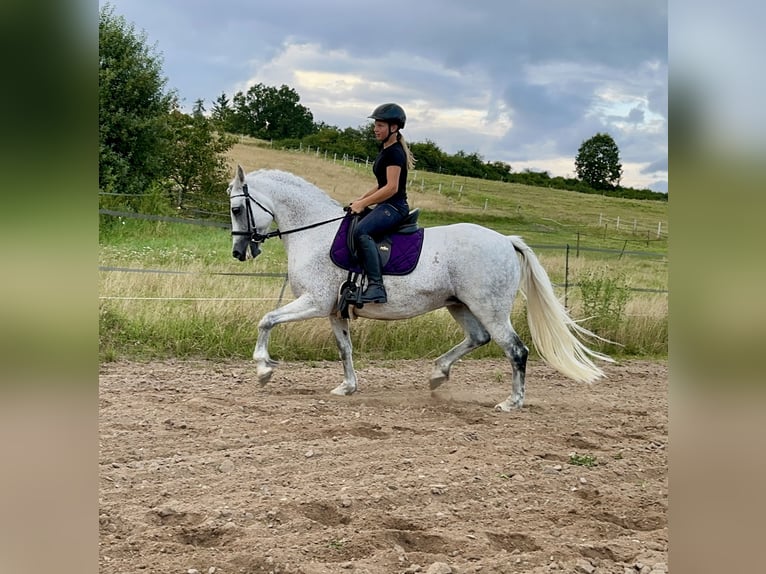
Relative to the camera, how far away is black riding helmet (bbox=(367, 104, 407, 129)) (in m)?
5.27

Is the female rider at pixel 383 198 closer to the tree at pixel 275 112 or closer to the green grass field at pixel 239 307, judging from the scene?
the green grass field at pixel 239 307

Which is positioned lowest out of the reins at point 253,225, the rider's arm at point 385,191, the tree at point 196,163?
the reins at point 253,225

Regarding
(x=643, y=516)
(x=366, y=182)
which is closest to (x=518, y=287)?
(x=643, y=516)

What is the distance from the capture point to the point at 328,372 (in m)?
7.08

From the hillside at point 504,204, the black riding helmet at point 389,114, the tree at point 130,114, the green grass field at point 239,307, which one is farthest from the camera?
the hillside at point 504,204

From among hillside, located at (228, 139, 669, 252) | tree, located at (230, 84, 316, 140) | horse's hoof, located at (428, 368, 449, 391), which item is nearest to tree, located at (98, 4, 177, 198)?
hillside, located at (228, 139, 669, 252)

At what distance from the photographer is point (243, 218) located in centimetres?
583

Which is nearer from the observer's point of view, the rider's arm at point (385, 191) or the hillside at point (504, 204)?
the rider's arm at point (385, 191)

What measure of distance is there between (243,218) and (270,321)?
0.94 metres

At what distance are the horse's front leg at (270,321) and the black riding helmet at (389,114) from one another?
65.0 inches

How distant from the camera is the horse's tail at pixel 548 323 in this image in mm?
5891

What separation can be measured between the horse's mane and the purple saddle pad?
0.53 meters

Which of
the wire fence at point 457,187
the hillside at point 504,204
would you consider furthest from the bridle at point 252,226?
the wire fence at point 457,187
